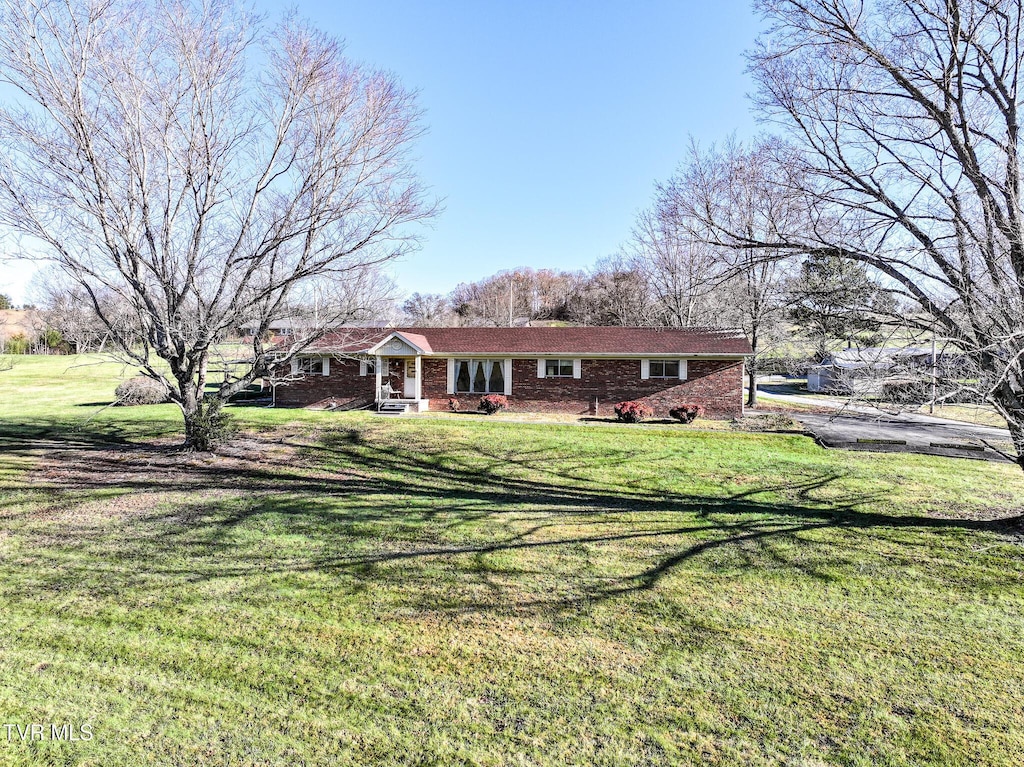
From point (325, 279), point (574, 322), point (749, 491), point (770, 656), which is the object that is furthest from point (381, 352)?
point (574, 322)

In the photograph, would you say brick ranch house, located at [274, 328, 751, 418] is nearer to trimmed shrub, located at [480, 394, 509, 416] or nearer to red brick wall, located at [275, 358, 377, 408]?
red brick wall, located at [275, 358, 377, 408]

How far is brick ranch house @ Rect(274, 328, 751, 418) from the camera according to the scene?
20.3 metres

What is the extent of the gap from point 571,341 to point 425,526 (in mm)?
15257

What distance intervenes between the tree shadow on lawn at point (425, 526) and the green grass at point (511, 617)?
0.18 ft

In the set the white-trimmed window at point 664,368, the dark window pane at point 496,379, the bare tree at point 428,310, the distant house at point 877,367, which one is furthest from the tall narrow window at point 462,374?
the bare tree at point 428,310

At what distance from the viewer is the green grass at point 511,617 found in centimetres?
335

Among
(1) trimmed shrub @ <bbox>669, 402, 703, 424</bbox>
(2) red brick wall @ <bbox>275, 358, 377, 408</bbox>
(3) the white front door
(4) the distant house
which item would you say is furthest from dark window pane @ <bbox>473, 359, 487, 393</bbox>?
(4) the distant house

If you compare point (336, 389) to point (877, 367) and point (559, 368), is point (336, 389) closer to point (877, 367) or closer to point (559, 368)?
point (559, 368)

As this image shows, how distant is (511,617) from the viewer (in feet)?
16.1

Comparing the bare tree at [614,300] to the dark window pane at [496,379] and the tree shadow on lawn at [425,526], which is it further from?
the tree shadow on lawn at [425,526]

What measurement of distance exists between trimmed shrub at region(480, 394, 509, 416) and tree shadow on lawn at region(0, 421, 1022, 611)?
29.2 ft

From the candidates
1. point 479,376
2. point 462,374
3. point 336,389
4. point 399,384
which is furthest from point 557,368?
point 336,389

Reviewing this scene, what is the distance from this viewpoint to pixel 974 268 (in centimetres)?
666

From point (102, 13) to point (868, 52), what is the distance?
12.9m
